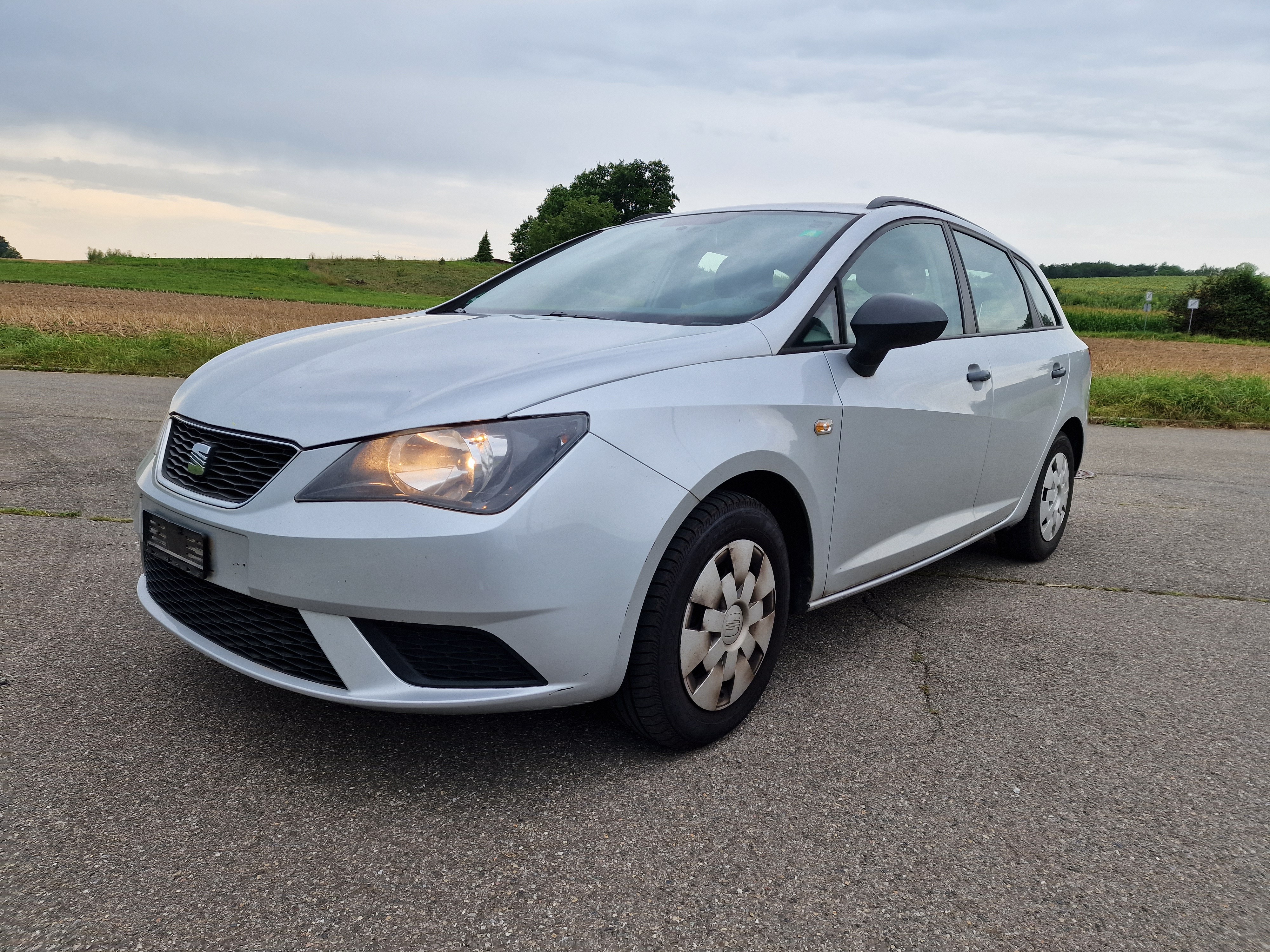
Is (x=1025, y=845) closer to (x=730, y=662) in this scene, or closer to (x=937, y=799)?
(x=937, y=799)

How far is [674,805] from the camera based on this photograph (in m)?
2.31

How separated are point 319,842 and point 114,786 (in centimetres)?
59

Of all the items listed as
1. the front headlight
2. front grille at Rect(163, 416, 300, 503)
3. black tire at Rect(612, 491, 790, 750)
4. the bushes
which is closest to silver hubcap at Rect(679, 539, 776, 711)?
black tire at Rect(612, 491, 790, 750)

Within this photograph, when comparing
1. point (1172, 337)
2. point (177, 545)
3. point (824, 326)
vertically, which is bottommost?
point (177, 545)

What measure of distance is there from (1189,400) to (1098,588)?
30.3ft

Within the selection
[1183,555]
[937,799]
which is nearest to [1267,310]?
[1183,555]

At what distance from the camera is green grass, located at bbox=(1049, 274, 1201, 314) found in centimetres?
6544

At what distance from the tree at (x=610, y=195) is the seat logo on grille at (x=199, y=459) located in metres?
68.7

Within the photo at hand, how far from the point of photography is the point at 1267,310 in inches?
2167

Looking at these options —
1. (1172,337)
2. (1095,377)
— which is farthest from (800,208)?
(1172,337)

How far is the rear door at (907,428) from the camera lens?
2.95 m

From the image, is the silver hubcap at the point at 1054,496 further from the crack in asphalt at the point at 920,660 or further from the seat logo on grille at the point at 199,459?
the seat logo on grille at the point at 199,459

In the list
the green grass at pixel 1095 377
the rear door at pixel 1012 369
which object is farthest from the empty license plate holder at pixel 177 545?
the green grass at pixel 1095 377

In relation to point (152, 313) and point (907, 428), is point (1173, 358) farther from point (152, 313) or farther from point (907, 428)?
point (907, 428)
